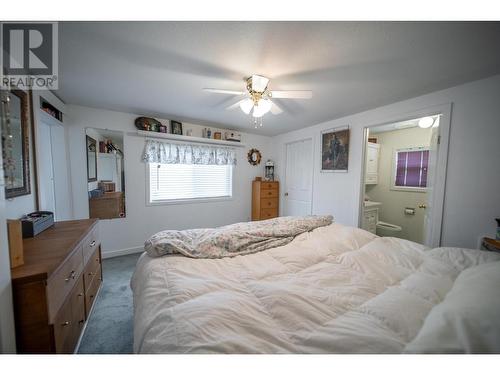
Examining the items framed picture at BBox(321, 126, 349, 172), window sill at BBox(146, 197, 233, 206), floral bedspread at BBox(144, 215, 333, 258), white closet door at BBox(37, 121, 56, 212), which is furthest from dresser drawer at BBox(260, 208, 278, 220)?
white closet door at BBox(37, 121, 56, 212)

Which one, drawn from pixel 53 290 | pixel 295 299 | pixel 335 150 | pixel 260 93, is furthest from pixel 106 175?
pixel 335 150

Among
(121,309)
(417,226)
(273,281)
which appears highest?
(273,281)

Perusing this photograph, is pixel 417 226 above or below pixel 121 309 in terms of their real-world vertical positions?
above

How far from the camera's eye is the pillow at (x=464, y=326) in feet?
1.93

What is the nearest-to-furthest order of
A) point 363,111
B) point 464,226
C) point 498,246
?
1. point 498,246
2. point 464,226
3. point 363,111

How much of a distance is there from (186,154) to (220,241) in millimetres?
2348

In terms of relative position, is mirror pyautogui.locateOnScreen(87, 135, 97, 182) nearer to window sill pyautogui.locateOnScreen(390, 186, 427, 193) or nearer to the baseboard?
the baseboard

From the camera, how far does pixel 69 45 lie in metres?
1.37

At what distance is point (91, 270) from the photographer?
1.73 m

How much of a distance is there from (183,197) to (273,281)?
2835 mm

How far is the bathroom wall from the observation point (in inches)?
134
